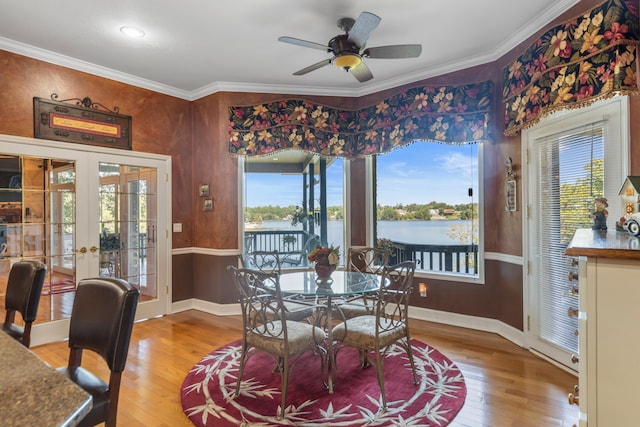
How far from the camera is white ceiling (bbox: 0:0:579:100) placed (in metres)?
2.87

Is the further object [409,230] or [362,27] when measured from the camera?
[409,230]

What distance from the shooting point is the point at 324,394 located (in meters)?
2.52

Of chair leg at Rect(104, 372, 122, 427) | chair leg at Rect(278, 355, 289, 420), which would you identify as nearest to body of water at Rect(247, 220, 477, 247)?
chair leg at Rect(278, 355, 289, 420)

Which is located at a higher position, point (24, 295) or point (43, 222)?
point (43, 222)

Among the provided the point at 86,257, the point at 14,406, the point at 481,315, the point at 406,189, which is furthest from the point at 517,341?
the point at 86,257

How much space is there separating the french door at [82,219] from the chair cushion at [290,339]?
256 cm

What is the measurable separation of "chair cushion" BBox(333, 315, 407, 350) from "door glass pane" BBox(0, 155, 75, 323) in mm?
3115

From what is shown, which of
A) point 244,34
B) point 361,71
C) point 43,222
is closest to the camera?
point 361,71

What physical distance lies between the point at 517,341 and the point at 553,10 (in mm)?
2959

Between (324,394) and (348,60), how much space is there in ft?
8.56

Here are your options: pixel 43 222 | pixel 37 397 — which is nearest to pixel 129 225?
pixel 43 222

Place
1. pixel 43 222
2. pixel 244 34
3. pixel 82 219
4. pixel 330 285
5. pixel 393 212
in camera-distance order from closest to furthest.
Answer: pixel 330 285 < pixel 244 34 < pixel 43 222 < pixel 82 219 < pixel 393 212

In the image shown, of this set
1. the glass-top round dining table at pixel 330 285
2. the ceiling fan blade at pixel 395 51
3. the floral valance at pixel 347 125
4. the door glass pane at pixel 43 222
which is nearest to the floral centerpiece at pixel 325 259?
the glass-top round dining table at pixel 330 285

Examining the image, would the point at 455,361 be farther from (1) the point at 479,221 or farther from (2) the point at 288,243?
(2) the point at 288,243
